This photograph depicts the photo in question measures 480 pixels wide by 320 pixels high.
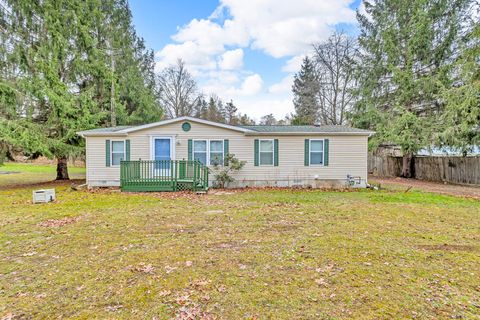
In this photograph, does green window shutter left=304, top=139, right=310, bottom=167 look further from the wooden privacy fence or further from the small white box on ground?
the small white box on ground

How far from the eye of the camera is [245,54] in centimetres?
2473

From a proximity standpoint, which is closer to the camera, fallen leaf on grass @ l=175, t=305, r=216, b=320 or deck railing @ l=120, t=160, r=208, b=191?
fallen leaf on grass @ l=175, t=305, r=216, b=320

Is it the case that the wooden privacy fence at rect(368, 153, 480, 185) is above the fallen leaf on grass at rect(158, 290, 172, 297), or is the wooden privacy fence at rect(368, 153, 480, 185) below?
above

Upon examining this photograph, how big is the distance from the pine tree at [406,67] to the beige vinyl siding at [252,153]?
18.6 feet

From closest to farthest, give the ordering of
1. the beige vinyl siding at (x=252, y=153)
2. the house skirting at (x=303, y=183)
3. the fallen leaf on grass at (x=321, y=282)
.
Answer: the fallen leaf on grass at (x=321, y=282), the beige vinyl siding at (x=252, y=153), the house skirting at (x=303, y=183)

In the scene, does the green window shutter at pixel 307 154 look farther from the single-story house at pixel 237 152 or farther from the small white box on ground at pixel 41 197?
the small white box on ground at pixel 41 197

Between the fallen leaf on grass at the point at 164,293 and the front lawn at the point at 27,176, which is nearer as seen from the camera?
the fallen leaf on grass at the point at 164,293

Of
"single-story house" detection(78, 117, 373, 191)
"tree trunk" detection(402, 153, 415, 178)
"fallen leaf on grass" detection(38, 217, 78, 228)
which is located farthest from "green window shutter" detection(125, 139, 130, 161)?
"tree trunk" detection(402, 153, 415, 178)

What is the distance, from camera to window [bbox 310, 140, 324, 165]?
42.4ft

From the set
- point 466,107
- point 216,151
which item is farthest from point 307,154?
point 466,107

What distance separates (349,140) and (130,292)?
11657 millimetres

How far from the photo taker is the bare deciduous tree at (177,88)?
32531 mm

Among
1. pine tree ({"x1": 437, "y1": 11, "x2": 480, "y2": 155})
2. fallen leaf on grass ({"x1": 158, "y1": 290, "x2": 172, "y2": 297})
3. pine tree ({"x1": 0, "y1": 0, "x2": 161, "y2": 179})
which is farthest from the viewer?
pine tree ({"x1": 0, "y1": 0, "x2": 161, "y2": 179})

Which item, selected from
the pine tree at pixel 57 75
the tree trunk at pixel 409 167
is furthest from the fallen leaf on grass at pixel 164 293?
the tree trunk at pixel 409 167
